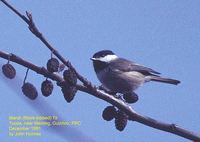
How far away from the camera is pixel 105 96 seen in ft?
4.63

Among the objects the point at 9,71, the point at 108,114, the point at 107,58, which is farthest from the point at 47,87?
the point at 107,58

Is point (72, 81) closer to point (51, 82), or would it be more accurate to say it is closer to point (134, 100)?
point (51, 82)

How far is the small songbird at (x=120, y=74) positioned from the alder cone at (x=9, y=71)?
165cm

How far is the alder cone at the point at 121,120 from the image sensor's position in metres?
1.54

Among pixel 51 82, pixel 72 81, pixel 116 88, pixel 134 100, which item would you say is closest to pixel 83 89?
pixel 72 81

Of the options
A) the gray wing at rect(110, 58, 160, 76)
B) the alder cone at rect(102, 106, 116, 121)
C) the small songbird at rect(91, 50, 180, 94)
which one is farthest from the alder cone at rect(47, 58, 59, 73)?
the gray wing at rect(110, 58, 160, 76)

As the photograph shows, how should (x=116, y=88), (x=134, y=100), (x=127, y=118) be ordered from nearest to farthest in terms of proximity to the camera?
(x=127, y=118), (x=134, y=100), (x=116, y=88)

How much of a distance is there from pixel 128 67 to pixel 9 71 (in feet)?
7.09

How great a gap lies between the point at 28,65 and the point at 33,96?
0.11 metres

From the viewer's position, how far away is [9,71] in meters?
1.31

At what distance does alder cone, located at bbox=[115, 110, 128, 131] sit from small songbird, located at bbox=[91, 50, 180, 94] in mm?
1376

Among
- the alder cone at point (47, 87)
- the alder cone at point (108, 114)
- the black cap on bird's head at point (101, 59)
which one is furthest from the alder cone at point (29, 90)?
the black cap on bird's head at point (101, 59)

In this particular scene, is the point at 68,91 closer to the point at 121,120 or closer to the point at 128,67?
the point at 121,120

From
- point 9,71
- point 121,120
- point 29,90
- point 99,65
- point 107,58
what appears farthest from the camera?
point 107,58
